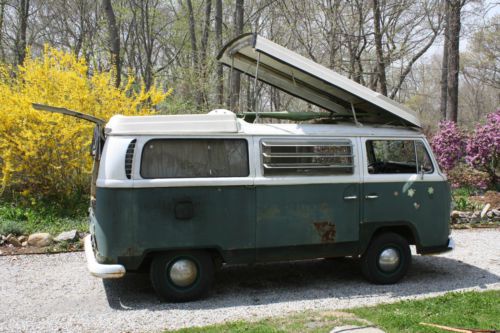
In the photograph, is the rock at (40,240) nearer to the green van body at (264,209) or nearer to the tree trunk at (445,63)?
the green van body at (264,209)

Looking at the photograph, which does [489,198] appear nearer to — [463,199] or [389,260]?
[463,199]

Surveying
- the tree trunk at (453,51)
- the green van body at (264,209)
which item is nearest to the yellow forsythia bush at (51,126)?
the green van body at (264,209)

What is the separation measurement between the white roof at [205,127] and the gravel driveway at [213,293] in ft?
6.33

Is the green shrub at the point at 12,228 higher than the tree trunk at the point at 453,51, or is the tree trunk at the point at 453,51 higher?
the tree trunk at the point at 453,51

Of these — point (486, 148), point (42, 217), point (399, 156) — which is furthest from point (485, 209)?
point (42, 217)

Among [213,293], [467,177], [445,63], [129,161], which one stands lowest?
[213,293]

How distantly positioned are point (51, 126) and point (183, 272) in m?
5.13

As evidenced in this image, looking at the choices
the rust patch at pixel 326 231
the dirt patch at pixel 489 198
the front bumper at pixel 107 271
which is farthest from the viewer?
the dirt patch at pixel 489 198

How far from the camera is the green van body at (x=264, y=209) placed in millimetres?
5441

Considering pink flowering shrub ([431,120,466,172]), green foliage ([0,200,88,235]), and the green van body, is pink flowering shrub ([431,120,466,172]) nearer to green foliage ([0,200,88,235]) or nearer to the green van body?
the green van body

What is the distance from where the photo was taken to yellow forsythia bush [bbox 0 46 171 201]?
937cm

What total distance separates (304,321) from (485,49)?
33699 mm

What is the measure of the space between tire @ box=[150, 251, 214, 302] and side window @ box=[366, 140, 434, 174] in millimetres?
2574

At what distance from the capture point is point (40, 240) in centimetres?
818
